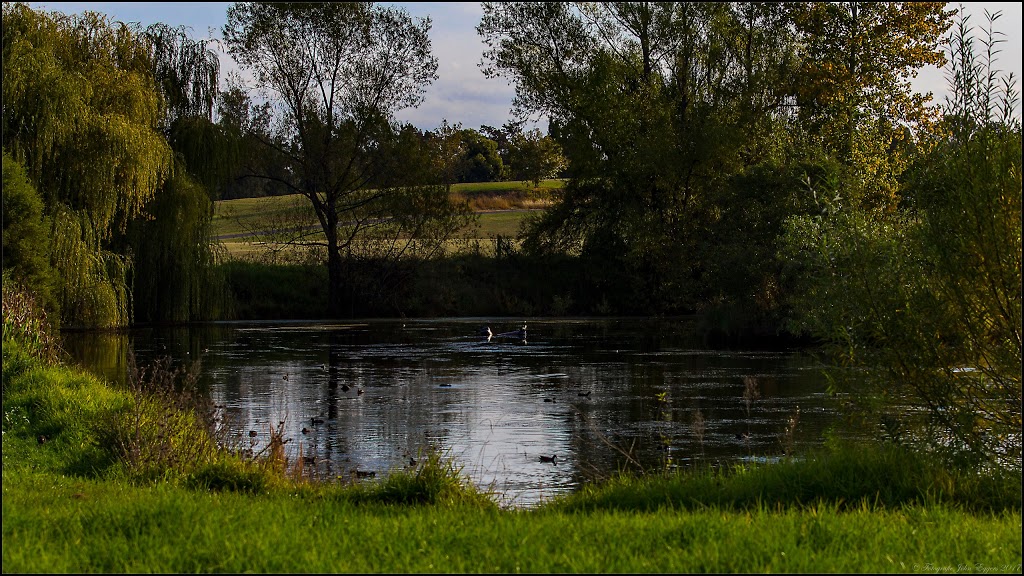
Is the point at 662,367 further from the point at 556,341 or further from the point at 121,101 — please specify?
the point at 121,101

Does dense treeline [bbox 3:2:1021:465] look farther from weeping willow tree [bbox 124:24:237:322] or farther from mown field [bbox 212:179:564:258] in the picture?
mown field [bbox 212:179:564:258]

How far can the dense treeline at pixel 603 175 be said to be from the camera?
33.6 ft

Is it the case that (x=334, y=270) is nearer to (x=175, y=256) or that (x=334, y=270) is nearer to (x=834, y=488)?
(x=175, y=256)

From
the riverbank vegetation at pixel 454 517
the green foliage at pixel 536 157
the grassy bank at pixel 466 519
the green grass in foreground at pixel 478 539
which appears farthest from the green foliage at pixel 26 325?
the green foliage at pixel 536 157

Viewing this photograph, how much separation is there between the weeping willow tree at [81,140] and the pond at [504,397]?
177cm

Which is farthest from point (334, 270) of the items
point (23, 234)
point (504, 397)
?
point (504, 397)

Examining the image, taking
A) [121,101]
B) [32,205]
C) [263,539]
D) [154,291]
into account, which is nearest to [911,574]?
[263,539]

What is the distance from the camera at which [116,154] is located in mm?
30469

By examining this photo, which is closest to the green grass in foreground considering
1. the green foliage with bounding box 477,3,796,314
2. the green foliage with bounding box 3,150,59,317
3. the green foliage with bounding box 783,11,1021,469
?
the green foliage with bounding box 783,11,1021,469

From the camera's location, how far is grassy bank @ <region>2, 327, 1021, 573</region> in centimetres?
608

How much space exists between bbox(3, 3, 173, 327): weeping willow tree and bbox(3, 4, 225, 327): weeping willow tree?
0.10ft

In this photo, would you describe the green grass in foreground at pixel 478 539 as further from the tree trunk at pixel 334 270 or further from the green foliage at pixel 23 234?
the tree trunk at pixel 334 270

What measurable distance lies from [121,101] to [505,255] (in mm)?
21654

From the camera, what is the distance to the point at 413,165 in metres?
45.1
